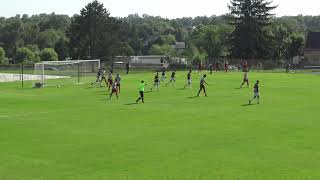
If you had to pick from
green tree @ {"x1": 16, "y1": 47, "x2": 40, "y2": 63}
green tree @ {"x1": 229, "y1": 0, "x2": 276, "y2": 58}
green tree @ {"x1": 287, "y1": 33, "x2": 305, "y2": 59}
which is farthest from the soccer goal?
green tree @ {"x1": 287, "y1": 33, "x2": 305, "y2": 59}

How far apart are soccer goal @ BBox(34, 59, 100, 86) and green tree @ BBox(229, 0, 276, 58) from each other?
126ft

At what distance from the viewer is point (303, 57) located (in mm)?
124562

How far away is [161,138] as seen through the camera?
25.8 meters

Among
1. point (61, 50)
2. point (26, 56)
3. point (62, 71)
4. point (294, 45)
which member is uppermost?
point (294, 45)

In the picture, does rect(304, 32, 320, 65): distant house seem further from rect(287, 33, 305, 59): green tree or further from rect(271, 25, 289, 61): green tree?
rect(271, 25, 289, 61): green tree

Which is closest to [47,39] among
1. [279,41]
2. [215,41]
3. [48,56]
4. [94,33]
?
[48,56]

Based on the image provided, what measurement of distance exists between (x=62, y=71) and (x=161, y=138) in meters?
49.1

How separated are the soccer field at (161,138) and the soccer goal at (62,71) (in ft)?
70.1

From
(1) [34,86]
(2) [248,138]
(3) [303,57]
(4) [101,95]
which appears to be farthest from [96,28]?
(2) [248,138]

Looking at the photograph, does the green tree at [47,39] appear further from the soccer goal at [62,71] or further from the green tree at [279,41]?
the soccer goal at [62,71]

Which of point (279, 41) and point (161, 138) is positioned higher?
point (279, 41)

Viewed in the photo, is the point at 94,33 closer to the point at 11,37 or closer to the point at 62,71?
the point at 62,71

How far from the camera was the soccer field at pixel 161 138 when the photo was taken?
19.3m

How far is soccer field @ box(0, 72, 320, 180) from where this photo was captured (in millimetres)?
19312
